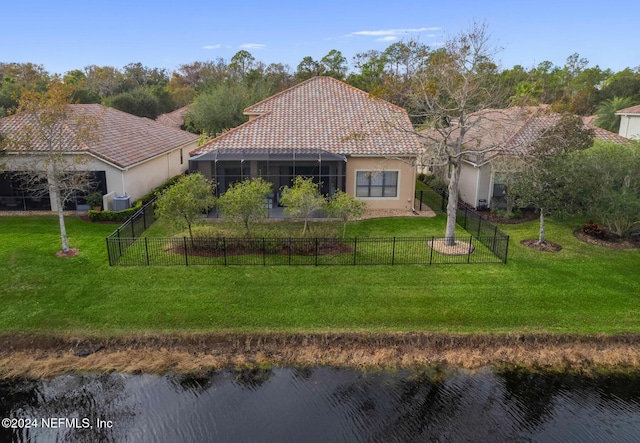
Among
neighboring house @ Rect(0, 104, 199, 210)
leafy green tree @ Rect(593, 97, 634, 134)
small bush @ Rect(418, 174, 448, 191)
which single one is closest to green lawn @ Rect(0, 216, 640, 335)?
neighboring house @ Rect(0, 104, 199, 210)

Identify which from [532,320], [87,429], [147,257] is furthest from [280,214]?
[87,429]

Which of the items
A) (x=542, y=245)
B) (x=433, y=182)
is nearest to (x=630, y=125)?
(x=433, y=182)

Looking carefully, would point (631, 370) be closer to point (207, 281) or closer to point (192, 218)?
point (207, 281)

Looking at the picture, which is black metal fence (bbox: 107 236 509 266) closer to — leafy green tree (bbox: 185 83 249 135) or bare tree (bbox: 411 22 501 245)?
bare tree (bbox: 411 22 501 245)

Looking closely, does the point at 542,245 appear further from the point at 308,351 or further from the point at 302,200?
the point at 308,351

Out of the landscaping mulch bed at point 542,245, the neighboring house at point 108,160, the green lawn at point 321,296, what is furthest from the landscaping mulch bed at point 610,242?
the neighboring house at point 108,160

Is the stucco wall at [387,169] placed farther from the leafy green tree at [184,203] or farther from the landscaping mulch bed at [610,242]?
the leafy green tree at [184,203]

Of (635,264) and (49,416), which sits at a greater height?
(635,264)
